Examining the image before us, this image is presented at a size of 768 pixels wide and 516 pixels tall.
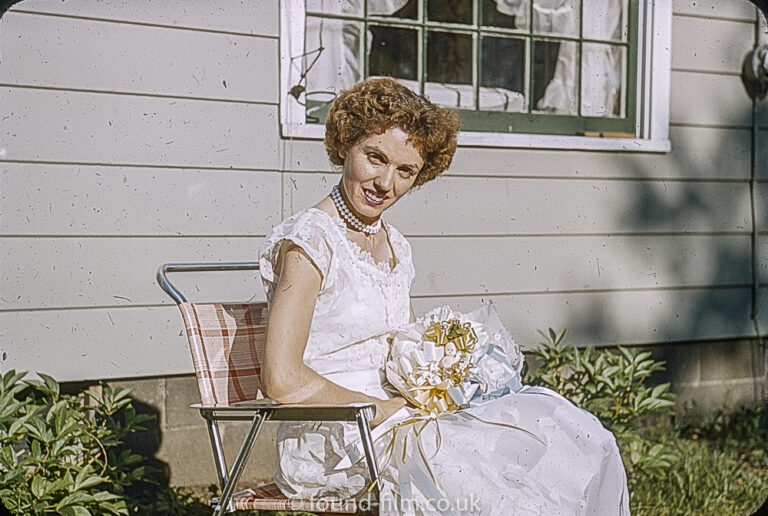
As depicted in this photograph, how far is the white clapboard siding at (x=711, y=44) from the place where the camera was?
4348mm

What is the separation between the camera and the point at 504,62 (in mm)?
4012

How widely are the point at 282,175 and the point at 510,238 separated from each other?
3.48ft

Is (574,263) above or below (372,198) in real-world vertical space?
below

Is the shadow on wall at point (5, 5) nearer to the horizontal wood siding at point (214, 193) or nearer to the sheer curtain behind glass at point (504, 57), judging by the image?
the horizontal wood siding at point (214, 193)

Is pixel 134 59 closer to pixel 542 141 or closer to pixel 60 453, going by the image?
pixel 60 453

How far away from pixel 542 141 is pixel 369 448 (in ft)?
7.28

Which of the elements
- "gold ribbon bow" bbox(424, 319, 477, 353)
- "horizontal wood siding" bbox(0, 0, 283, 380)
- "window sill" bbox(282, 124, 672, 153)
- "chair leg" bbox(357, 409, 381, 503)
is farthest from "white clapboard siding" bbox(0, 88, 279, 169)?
"chair leg" bbox(357, 409, 381, 503)

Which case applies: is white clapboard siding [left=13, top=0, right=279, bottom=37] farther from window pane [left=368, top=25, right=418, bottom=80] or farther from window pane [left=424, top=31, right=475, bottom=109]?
window pane [left=424, top=31, right=475, bottom=109]

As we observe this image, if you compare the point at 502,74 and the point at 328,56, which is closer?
the point at 328,56

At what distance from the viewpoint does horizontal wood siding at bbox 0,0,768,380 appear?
10.8ft

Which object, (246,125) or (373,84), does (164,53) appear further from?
(373,84)

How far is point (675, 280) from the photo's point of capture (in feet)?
14.8

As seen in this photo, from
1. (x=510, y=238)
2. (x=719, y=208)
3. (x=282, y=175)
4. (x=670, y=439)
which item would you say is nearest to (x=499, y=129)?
(x=510, y=238)

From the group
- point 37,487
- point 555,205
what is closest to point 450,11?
point 555,205
